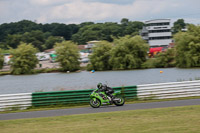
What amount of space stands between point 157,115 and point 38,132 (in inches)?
175

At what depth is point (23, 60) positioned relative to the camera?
68688 millimetres

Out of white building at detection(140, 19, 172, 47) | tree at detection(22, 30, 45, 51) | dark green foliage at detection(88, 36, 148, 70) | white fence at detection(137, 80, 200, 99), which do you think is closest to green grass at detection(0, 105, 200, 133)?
white fence at detection(137, 80, 200, 99)

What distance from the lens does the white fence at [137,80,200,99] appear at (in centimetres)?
1742

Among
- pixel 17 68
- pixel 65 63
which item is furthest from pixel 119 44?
pixel 17 68

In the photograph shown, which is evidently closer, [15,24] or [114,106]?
[114,106]

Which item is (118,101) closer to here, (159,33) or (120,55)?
(120,55)

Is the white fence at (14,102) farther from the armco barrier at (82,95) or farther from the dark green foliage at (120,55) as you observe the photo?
the dark green foliage at (120,55)

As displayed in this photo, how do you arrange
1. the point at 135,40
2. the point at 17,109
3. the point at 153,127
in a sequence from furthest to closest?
1. the point at 135,40
2. the point at 17,109
3. the point at 153,127

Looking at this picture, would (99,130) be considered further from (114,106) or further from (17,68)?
(17,68)

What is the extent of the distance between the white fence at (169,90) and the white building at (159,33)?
104056mm

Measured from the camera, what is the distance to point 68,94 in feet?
56.7

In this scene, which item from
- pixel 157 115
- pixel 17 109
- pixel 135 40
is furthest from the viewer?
pixel 135 40

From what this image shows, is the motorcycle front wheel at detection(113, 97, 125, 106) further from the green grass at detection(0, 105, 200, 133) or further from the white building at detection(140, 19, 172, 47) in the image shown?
the white building at detection(140, 19, 172, 47)

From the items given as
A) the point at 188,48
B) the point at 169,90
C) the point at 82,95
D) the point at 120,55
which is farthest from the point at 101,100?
the point at 120,55
